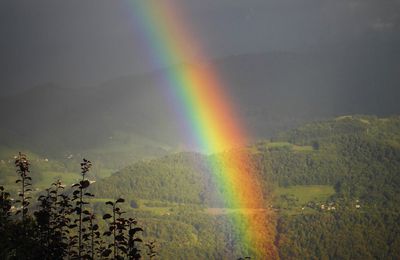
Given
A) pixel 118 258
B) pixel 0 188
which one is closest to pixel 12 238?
pixel 0 188

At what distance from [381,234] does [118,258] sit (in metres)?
184

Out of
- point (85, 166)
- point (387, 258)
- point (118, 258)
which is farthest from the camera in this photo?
point (387, 258)

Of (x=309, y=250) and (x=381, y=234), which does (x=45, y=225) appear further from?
(x=381, y=234)

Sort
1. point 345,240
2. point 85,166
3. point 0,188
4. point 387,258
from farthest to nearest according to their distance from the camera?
point 345,240
point 387,258
point 0,188
point 85,166

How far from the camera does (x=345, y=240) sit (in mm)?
195250

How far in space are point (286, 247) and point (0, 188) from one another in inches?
6356

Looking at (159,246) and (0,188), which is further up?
(0,188)

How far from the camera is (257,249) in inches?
7657

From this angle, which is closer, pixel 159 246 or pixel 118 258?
pixel 118 258

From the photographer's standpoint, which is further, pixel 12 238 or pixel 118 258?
pixel 12 238

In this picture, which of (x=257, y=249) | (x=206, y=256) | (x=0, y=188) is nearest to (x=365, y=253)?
(x=257, y=249)

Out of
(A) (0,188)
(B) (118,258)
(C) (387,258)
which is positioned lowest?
(C) (387,258)

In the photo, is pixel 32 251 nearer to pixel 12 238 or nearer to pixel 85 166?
pixel 12 238

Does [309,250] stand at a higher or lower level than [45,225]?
lower
